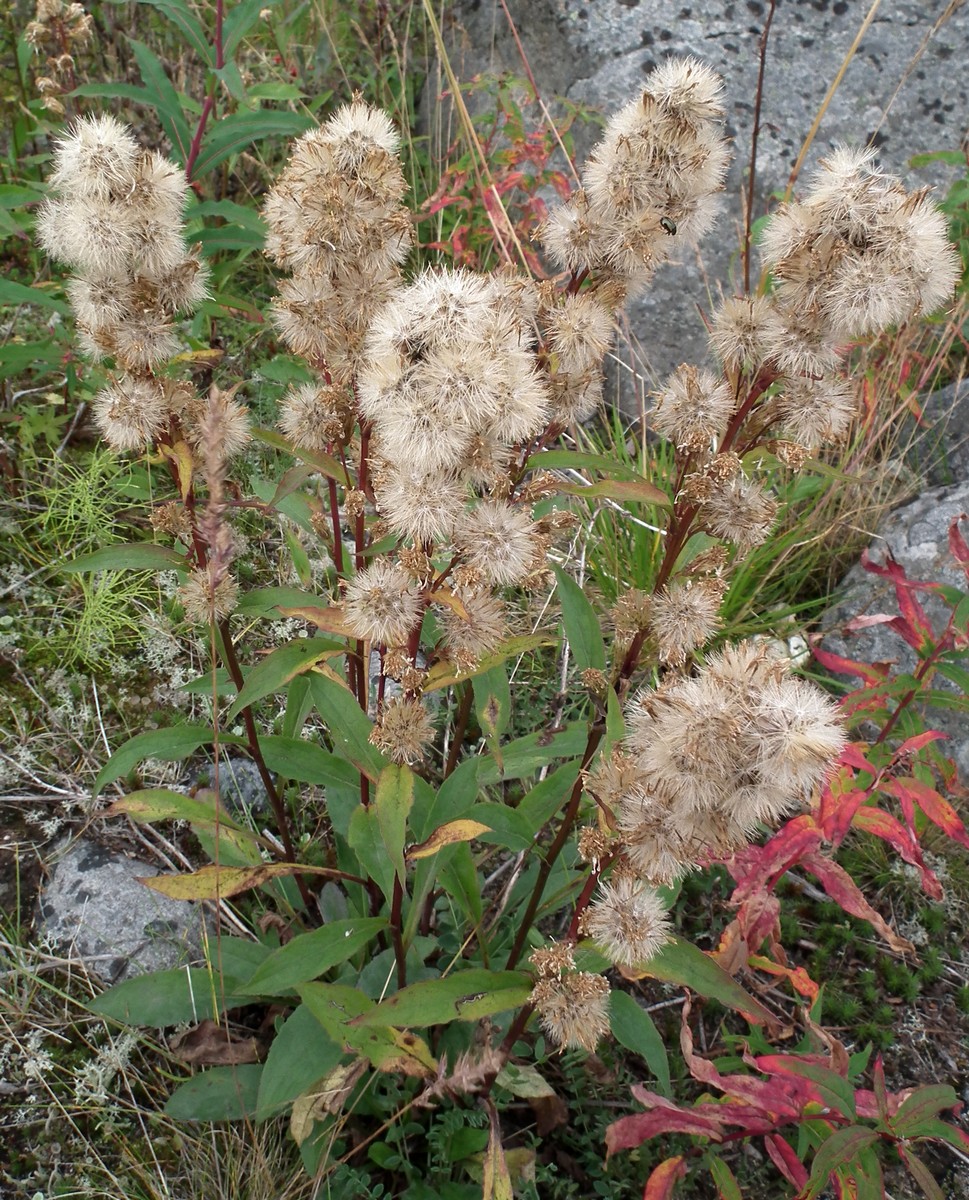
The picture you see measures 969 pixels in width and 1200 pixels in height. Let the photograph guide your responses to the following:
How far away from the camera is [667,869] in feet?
4.65

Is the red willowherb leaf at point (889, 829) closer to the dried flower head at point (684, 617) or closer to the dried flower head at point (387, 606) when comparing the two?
the dried flower head at point (684, 617)

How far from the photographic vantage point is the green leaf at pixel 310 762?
2.09 metres

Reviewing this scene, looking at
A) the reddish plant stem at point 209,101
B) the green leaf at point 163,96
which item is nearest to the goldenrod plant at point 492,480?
the reddish plant stem at point 209,101

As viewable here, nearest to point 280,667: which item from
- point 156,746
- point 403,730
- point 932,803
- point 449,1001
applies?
point 403,730

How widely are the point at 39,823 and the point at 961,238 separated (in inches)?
164

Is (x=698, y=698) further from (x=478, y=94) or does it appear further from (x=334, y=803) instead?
(x=478, y=94)

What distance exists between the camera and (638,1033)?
2090mm

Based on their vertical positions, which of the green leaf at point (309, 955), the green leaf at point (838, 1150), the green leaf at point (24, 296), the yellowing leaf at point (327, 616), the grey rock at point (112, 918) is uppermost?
the green leaf at point (24, 296)

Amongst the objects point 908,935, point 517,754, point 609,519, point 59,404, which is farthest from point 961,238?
point 59,404

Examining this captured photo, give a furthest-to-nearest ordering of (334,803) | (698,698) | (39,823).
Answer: (39,823)
(334,803)
(698,698)

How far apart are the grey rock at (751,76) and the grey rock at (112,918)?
3.24 meters

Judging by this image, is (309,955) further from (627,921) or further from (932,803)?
(932,803)

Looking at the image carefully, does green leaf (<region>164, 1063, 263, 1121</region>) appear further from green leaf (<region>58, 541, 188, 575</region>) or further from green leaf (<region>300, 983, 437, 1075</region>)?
green leaf (<region>58, 541, 188, 575</region>)

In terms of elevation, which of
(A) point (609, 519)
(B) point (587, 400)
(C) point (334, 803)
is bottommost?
(C) point (334, 803)
